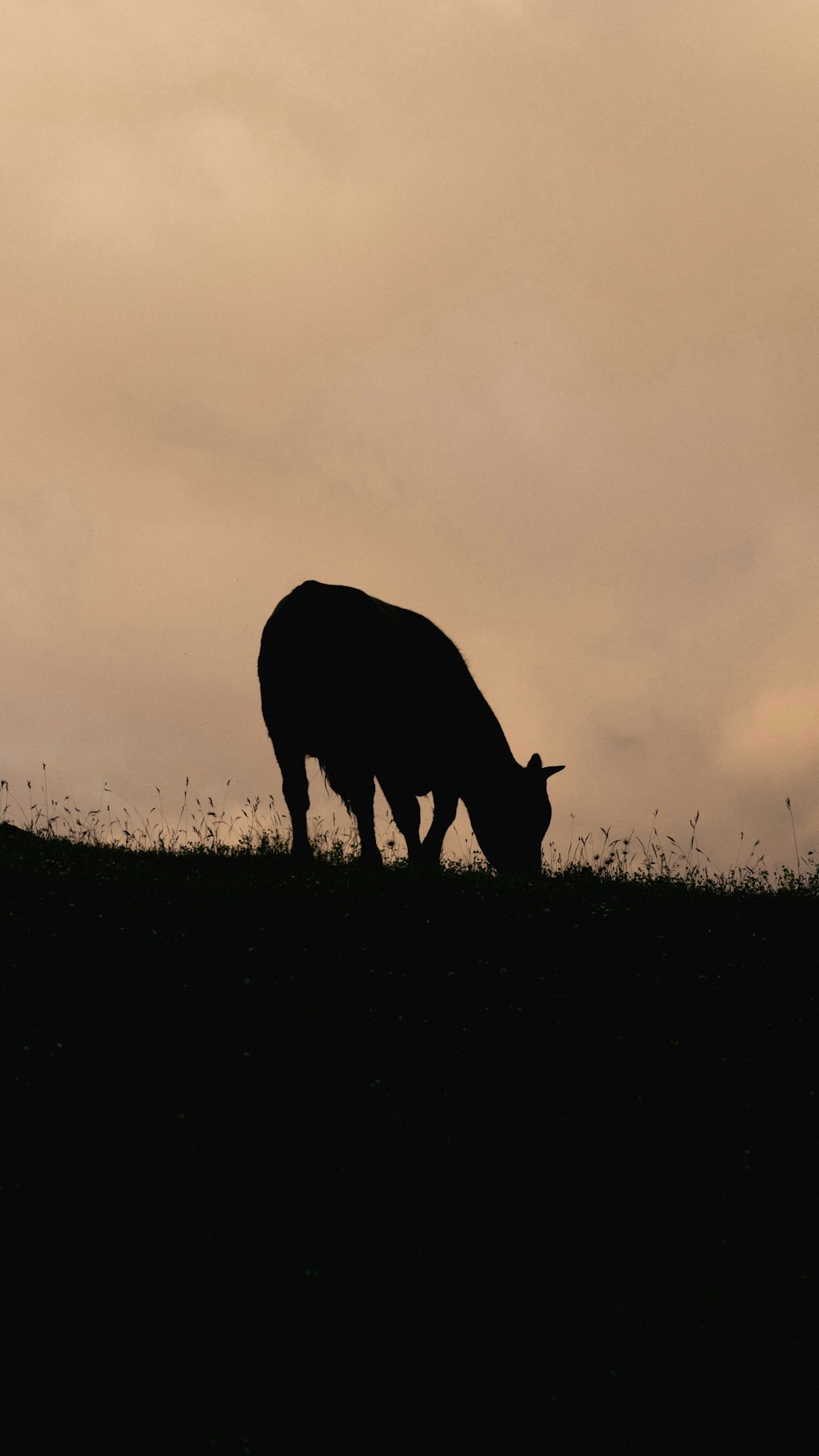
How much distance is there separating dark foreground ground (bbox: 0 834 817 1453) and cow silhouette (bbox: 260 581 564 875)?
4.08 metres

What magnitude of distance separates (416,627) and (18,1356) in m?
11.5

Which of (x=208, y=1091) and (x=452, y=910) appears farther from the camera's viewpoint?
(x=452, y=910)

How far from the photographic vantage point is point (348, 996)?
8312 millimetres

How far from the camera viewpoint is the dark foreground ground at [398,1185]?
5.25m

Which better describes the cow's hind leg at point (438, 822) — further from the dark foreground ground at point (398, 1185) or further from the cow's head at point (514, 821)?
the dark foreground ground at point (398, 1185)

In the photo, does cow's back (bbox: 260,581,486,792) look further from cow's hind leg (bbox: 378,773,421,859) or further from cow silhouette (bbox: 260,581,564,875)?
cow's hind leg (bbox: 378,773,421,859)

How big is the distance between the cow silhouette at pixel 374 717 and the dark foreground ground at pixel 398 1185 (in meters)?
4.08

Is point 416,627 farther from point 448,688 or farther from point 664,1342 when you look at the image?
point 664,1342

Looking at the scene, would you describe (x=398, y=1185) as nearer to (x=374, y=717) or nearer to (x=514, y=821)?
(x=374, y=717)

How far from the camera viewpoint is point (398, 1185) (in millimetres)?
6367

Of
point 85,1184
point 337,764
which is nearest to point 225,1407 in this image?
point 85,1184

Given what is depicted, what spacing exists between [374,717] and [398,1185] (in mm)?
7880

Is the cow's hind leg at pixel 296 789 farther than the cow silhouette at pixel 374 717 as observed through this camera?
Yes

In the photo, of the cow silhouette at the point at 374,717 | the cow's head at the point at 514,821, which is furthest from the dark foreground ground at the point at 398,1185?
the cow's head at the point at 514,821
